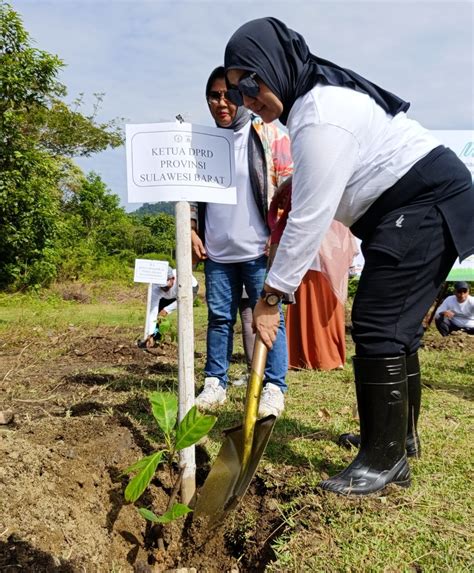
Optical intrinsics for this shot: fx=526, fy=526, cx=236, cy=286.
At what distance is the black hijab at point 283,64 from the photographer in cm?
189

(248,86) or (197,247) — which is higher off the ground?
(248,86)

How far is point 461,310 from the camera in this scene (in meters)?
7.95

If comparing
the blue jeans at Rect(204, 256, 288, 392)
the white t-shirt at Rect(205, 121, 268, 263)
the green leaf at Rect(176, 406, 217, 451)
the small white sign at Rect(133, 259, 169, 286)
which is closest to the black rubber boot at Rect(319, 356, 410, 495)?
the green leaf at Rect(176, 406, 217, 451)

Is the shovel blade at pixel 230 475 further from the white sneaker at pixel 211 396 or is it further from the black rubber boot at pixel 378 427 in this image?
the white sneaker at pixel 211 396

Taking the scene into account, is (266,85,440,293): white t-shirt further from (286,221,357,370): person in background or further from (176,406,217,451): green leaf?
(286,221,357,370): person in background

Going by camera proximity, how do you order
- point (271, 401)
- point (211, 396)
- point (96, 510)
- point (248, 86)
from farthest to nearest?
point (211, 396), point (271, 401), point (96, 510), point (248, 86)

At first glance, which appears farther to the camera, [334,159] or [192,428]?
[192,428]

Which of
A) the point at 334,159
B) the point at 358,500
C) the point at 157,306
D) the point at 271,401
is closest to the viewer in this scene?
the point at 334,159

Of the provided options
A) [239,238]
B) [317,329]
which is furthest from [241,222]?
[317,329]

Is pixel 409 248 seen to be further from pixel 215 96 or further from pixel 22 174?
pixel 22 174

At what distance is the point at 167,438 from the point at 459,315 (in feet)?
22.3

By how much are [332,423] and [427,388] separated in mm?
1376

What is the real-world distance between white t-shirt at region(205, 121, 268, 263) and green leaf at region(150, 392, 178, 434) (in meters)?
1.25

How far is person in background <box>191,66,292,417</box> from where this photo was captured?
3197 millimetres
